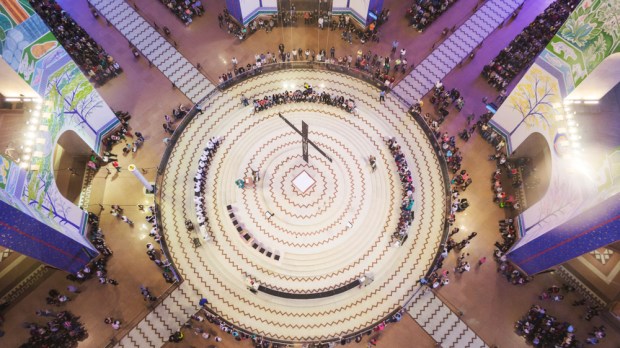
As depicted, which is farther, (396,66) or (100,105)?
(396,66)

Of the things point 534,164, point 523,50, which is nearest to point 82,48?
point 523,50

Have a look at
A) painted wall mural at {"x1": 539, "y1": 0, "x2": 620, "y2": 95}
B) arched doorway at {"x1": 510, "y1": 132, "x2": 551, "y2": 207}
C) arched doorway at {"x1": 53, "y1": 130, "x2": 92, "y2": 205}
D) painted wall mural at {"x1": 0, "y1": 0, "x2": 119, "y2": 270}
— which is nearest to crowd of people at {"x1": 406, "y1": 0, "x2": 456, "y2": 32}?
painted wall mural at {"x1": 539, "y1": 0, "x2": 620, "y2": 95}

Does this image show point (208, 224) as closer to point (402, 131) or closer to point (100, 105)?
point (100, 105)

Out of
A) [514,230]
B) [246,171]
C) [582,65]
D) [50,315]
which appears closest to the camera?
[582,65]

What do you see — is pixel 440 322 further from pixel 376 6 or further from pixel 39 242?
pixel 376 6

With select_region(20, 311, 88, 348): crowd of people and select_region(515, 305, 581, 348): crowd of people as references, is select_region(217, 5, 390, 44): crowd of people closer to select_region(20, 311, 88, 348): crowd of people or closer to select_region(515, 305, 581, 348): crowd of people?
select_region(515, 305, 581, 348): crowd of people

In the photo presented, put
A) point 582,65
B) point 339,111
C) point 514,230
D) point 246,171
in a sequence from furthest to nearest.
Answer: point 339,111, point 246,171, point 514,230, point 582,65

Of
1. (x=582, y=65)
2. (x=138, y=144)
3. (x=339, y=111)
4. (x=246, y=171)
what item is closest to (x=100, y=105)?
(x=138, y=144)
